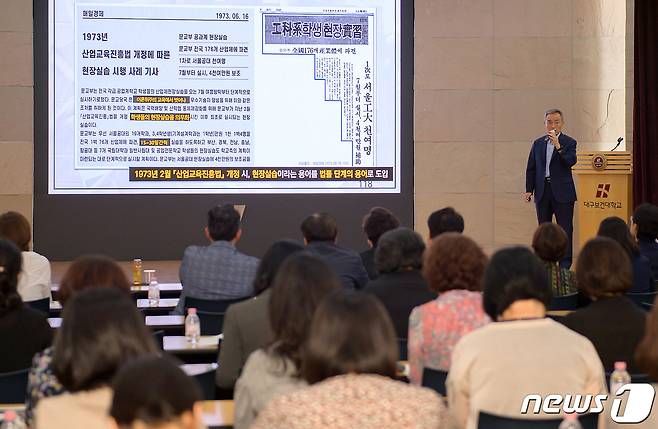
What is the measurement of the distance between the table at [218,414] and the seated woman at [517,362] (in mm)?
634

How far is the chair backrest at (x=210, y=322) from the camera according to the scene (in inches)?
169

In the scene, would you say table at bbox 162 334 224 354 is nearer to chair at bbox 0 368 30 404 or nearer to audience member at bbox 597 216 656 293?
chair at bbox 0 368 30 404

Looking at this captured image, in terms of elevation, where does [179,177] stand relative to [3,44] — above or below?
below

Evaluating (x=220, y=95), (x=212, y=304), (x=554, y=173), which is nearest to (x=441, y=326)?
(x=212, y=304)

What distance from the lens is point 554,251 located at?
198 inches

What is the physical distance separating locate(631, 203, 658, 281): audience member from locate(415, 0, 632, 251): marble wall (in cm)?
406

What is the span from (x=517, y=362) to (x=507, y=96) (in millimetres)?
7756

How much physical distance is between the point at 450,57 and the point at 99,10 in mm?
3520

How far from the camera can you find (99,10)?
9.12 m

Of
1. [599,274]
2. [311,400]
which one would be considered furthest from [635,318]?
[311,400]

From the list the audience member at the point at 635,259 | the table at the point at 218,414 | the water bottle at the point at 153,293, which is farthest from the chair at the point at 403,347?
the water bottle at the point at 153,293

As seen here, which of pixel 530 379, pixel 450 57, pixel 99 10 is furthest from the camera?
pixel 450 57

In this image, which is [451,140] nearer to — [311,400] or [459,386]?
[459,386]

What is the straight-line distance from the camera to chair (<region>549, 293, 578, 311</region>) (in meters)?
4.83
